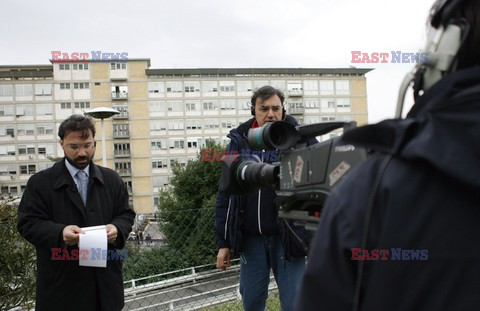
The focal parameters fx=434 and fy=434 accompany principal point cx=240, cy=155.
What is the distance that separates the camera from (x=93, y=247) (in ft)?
9.16

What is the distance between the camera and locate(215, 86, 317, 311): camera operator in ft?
9.83

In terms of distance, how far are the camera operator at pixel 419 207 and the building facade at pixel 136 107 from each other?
5080cm

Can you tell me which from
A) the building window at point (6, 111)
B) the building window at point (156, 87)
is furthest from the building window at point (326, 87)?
the building window at point (6, 111)

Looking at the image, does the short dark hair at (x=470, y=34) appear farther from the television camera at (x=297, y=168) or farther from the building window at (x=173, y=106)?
the building window at (x=173, y=106)

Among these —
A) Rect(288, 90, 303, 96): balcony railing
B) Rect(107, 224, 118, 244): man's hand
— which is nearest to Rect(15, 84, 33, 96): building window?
Rect(288, 90, 303, 96): balcony railing

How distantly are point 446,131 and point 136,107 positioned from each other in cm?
5425

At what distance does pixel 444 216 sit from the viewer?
0.79 meters

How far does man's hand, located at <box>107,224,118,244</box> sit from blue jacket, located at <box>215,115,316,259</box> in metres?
0.74

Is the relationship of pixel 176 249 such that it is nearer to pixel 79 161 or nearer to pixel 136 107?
pixel 79 161

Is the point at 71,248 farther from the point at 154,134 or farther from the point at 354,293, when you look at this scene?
the point at 154,134

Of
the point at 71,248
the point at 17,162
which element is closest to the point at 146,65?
the point at 17,162

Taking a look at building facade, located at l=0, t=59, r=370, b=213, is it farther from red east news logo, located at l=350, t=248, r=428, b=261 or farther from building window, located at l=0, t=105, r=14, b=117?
red east news logo, located at l=350, t=248, r=428, b=261

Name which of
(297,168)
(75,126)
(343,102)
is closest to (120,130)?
(343,102)

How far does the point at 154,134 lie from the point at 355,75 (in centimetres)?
2688
